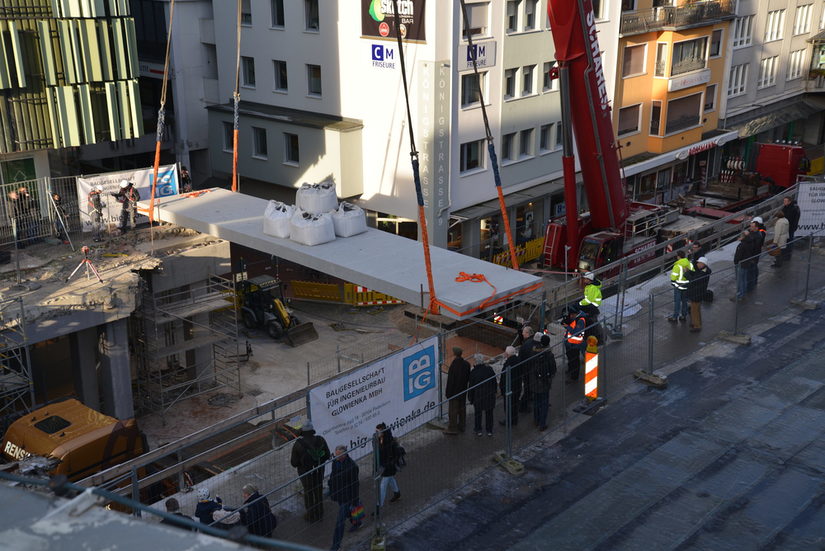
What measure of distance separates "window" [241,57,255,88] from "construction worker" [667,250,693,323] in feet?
74.3

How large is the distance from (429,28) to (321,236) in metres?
11.4

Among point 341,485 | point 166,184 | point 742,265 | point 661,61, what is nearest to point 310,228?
point 166,184

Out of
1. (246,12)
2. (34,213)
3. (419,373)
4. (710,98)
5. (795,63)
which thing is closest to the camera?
(419,373)

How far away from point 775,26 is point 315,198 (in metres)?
38.6

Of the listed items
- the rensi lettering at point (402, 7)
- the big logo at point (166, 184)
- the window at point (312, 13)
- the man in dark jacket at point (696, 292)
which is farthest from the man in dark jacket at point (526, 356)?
the window at point (312, 13)

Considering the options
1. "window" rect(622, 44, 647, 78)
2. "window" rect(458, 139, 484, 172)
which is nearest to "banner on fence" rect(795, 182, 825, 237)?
"window" rect(458, 139, 484, 172)

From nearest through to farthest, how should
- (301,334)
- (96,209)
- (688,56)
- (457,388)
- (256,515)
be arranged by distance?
(256,515)
(457,388)
(96,209)
(301,334)
(688,56)

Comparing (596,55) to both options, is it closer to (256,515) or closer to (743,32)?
(256,515)

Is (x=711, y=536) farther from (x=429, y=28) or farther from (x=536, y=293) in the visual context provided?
(x=429, y=28)

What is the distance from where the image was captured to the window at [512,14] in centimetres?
3594

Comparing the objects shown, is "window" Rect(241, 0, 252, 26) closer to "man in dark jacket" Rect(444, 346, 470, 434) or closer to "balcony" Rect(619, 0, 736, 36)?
"balcony" Rect(619, 0, 736, 36)

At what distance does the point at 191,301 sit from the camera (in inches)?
1000

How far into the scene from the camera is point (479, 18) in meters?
34.7

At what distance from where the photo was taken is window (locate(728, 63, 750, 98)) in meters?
51.3
